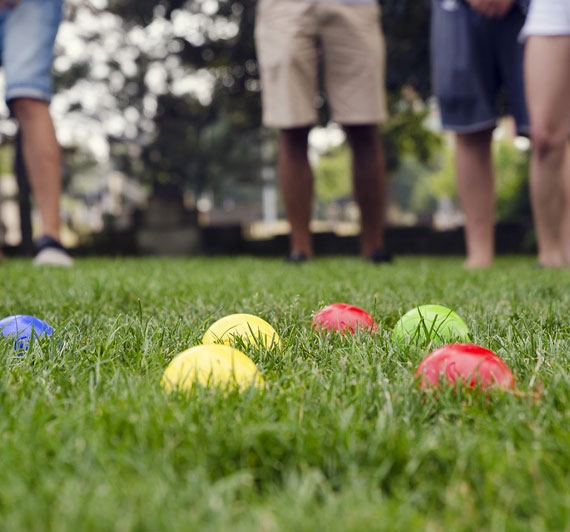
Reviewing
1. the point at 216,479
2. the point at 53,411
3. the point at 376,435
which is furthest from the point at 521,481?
the point at 53,411

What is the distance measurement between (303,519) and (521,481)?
30 centimetres

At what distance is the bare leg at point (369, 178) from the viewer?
4.29 metres

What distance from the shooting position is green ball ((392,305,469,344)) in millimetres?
1598

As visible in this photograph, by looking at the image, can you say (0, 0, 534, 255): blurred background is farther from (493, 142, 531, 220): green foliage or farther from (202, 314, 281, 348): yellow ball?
(202, 314, 281, 348): yellow ball

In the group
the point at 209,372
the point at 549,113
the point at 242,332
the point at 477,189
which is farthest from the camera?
the point at 477,189

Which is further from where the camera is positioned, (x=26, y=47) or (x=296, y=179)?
(x=296, y=179)

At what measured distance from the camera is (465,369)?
120 centimetres

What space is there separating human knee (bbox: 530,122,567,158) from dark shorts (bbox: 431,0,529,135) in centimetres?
37

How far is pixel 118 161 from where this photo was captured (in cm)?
916

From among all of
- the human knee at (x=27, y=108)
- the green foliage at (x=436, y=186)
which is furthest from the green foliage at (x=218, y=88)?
the green foliage at (x=436, y=186)

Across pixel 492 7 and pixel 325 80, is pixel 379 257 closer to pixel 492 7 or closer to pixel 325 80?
pixel 325 80

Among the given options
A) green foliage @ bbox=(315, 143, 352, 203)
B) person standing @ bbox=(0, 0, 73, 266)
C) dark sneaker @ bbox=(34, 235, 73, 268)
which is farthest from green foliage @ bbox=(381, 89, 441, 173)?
green foliage @ bbox=(315, 143, 352, 203)

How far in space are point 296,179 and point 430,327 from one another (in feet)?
9.26

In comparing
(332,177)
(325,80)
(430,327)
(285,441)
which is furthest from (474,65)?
(332,177)
